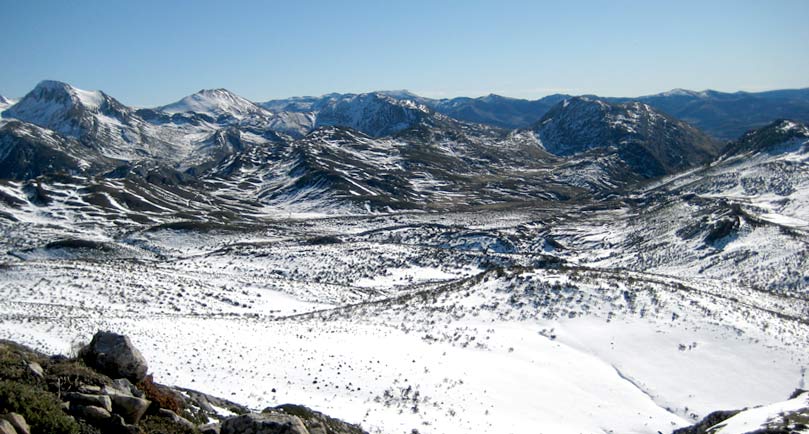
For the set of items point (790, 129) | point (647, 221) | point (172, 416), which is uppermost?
point (790, 129)

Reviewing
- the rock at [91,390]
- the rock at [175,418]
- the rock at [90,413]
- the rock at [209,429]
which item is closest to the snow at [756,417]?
the rock at [209,429]

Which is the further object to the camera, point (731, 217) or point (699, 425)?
point (731, 217)

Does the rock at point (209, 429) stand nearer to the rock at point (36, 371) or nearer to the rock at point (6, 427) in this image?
the rock at point (36, 371)

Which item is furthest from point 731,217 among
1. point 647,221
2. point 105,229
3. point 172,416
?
point 105,229

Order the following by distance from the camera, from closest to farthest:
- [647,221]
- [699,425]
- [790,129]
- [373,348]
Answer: [699,425] → [373,348] → [647,221] → [790,129]

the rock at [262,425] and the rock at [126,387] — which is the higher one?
the rock at [126,387]

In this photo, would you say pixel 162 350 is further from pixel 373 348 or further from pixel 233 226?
pixel 233 226
